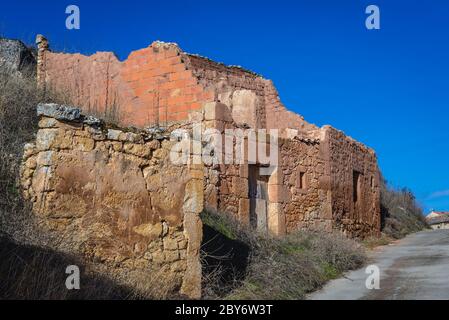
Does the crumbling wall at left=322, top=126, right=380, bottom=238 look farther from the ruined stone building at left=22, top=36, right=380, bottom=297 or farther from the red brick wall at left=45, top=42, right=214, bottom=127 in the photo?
the red brick wall at left=45, top=42, right=214, bottom=127

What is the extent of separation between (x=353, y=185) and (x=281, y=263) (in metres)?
8.13

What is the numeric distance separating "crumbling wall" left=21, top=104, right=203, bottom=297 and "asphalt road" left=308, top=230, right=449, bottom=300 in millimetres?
2953

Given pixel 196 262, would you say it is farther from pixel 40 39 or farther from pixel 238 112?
pixel 40 39

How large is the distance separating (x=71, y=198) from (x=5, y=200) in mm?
743

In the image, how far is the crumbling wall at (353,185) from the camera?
14.9 metres

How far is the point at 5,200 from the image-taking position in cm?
586

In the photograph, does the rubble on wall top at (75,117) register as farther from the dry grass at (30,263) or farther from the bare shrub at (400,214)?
the bare shrub at (400,214)

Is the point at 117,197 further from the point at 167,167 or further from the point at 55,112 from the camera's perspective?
the point at 55,112

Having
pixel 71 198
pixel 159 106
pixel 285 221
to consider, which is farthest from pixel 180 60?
pixel 71 198

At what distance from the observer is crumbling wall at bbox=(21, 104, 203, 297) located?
18.8 ft

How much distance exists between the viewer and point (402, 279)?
31.8ft

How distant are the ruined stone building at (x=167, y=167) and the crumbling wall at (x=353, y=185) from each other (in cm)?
4

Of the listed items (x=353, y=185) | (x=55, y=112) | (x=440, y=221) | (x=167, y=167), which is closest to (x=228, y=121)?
(x=167, y=167)

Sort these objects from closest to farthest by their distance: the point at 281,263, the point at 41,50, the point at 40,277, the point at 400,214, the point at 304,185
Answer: the point at 40,277 < the point at 281,263 < the point at 304,185 < the point at 41,50 < the point at 400,214
